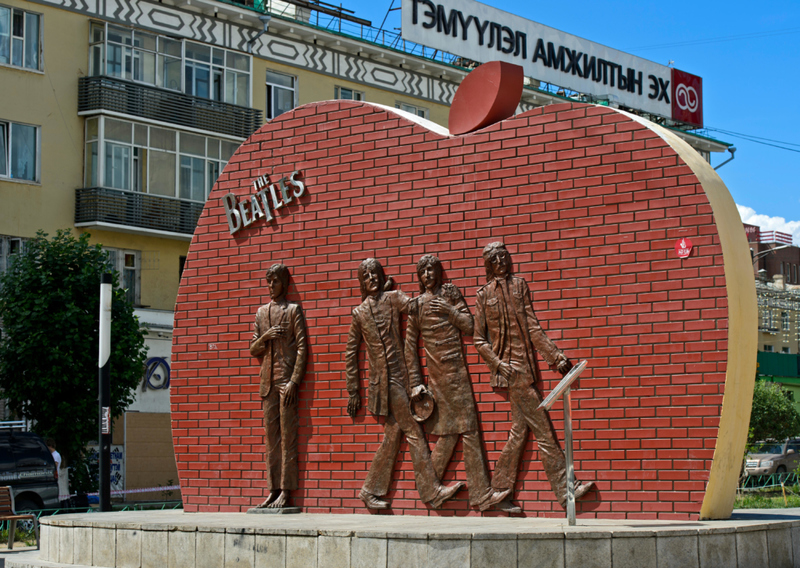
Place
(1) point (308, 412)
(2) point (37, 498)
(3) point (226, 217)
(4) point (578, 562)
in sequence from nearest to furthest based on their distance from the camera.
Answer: (4) point (578, 562) < (1) point (308, 412) < (3) point (226, 217) < (2) point (37, 498)

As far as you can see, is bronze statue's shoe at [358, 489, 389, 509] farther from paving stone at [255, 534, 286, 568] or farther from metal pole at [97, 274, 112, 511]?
metal pole at [97, 274, 112, 511]

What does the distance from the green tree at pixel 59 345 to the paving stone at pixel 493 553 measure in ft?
54.3

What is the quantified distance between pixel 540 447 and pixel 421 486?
139 cm

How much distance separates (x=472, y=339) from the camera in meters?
10.7

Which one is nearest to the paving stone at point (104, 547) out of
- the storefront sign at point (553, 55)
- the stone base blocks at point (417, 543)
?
the stone base blocks at point (417, 543)

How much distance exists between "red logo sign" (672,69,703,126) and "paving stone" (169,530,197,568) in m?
38.1

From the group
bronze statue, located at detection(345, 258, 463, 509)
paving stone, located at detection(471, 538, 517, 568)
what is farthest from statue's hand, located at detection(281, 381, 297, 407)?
paving stone, located at detection(471, 538, 517, 568)

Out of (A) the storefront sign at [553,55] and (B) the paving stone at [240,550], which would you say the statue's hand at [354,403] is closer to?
(B) the paving stone at [240,550]

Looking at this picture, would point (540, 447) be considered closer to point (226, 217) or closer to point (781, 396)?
point (226, 217)

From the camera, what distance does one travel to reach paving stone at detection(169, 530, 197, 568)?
9.80m

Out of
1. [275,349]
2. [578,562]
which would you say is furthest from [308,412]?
[578,562]

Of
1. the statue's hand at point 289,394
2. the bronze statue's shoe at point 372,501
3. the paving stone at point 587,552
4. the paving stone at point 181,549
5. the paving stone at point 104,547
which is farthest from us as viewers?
the statue's hand at point 289,394

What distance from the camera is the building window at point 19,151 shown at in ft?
91.4

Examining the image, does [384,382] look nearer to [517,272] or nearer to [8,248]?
[517,272]
